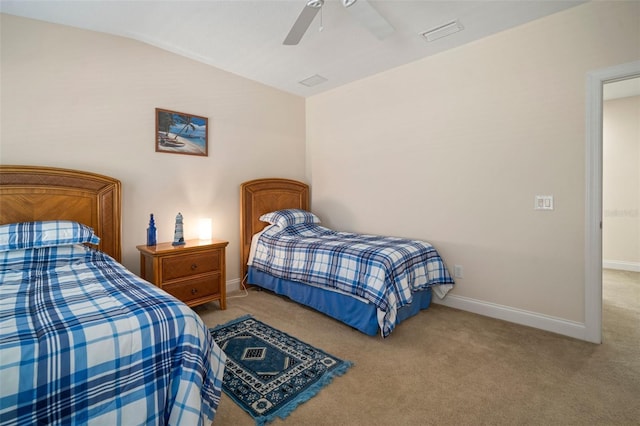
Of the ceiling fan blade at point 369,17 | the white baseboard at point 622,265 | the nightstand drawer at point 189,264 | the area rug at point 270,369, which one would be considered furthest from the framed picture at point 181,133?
the white baseboard at point 622,265

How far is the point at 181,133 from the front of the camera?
3.24 metres

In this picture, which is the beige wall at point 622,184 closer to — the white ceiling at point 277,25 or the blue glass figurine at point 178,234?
the white ceiling at point 277,25

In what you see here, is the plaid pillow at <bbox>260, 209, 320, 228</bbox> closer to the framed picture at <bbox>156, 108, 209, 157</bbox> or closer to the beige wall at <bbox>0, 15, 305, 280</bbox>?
the beige wall at <bbox>0, 15, 305, 280</bbox>

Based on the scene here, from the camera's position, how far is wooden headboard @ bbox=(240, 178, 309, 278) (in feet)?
12.2

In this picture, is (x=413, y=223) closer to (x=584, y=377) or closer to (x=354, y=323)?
(x=354, y=323)

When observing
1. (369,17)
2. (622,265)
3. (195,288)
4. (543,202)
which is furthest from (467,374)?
(622,265)

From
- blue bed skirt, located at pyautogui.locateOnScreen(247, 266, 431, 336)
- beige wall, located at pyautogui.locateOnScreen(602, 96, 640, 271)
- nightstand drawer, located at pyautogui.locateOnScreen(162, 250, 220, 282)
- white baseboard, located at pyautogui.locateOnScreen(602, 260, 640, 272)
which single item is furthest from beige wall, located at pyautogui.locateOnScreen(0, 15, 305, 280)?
white baseboard, located at pyautogui.locateOnScreen(602, 260, 640, 272)

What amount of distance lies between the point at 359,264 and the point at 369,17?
187 cm

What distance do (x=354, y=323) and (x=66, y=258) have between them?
2.17m

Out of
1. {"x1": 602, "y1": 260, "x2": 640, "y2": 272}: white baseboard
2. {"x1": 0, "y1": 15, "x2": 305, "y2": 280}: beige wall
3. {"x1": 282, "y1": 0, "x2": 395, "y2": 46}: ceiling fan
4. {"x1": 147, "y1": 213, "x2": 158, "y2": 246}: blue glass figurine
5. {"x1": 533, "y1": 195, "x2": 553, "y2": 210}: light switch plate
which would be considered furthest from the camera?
{"x1": 602, "y1": 260, "x2": 640, "y2": 272}: white baseboard

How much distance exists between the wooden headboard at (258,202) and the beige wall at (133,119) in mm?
112

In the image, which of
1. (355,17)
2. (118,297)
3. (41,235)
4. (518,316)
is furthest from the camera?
(518,316)

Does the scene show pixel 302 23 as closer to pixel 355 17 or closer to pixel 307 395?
pixel 355 17

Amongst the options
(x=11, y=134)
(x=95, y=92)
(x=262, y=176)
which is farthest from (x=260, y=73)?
(x=11, y=134)
